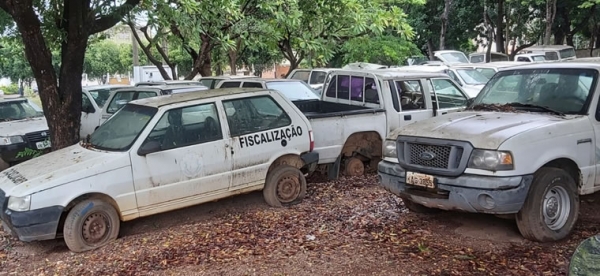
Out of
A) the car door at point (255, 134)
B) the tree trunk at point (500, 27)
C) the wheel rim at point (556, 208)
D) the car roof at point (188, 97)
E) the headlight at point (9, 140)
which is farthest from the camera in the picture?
the tree trunk at point (500, 27)

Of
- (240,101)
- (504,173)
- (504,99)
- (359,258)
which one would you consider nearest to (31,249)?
(240,101)

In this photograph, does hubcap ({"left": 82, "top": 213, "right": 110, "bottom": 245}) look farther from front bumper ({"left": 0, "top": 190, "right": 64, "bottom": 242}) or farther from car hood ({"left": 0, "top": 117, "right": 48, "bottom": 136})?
car hood ({"left": 0, "top": 117, "right": 48, "bottom": 136})

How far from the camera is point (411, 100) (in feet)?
28.5

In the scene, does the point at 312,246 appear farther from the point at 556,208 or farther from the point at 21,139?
the point at 21,139

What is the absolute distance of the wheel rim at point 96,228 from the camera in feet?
17.9

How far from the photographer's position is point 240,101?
6590 mm

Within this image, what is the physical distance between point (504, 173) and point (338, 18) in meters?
5.10

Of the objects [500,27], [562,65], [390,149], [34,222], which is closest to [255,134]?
[390,149]

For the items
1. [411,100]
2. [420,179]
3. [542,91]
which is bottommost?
[420,179]

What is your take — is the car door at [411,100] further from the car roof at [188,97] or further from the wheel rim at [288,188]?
the car roof at [188,97]

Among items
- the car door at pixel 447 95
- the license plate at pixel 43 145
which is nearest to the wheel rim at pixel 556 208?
the car door at pixel 447 95

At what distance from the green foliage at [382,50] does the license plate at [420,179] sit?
1702cm

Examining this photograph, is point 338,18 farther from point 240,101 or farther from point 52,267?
point 52,267

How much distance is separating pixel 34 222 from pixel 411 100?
583cm
